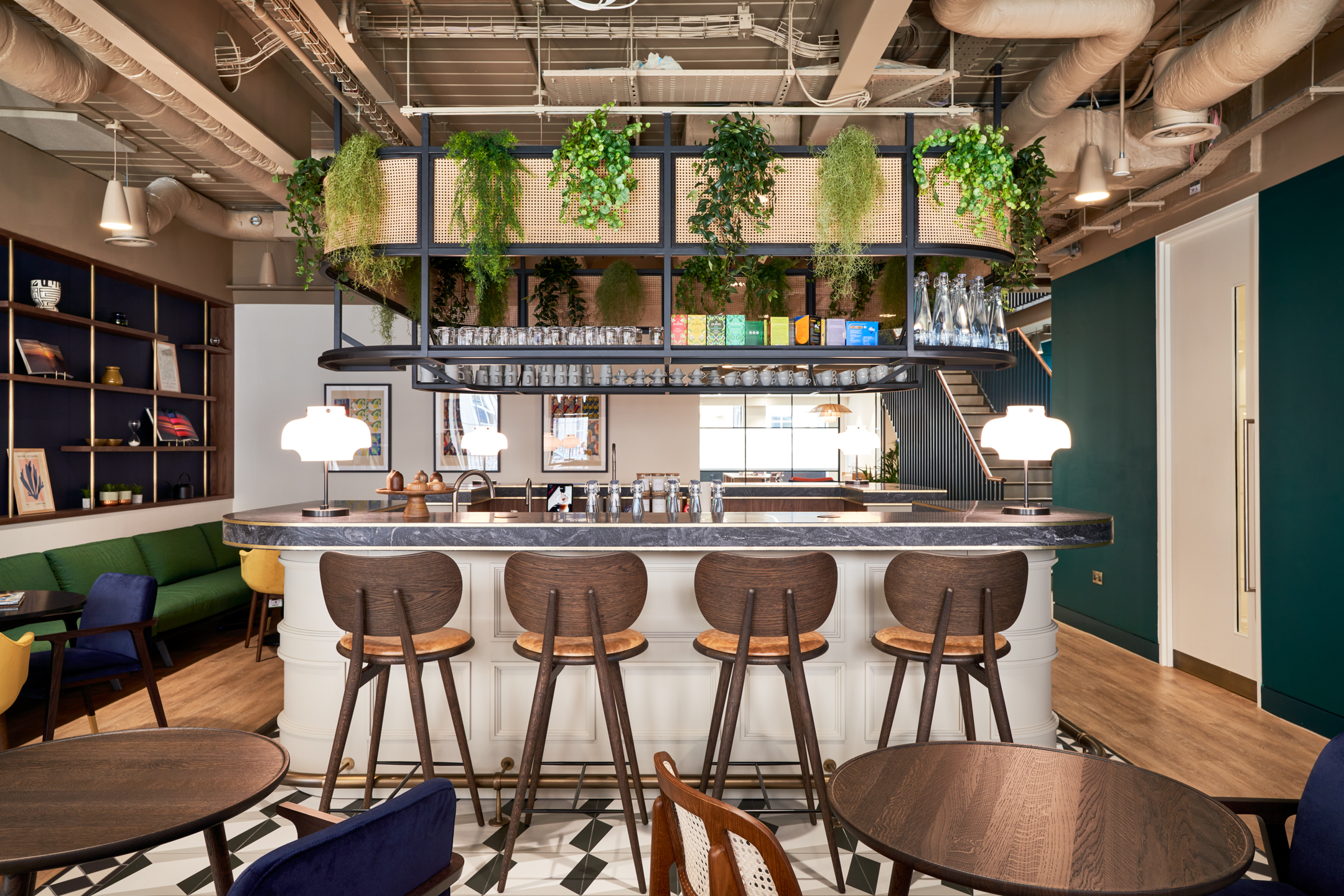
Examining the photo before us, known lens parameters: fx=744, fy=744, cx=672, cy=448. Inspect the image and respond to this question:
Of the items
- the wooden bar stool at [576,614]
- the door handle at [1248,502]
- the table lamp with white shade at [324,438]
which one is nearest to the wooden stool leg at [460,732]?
the wooden bar stool at [576,614]

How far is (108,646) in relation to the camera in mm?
3971

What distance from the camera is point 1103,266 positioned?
246 inches

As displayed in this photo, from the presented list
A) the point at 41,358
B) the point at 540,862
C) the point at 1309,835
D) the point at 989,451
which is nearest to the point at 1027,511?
the point at 1309,835

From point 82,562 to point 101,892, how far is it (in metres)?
3.63

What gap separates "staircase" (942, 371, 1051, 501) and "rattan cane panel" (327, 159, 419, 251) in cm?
607

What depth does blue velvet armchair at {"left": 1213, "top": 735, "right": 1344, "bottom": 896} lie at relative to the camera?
156 centimetres

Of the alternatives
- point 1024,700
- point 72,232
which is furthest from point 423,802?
point 72,232

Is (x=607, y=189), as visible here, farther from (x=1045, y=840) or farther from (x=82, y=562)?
(x=82, y=562)

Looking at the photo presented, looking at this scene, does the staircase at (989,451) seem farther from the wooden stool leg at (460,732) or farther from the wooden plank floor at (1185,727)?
the wooden stool leg at (460,732)

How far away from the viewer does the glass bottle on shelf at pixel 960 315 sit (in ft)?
13.1

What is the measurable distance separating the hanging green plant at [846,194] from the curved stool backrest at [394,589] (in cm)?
238

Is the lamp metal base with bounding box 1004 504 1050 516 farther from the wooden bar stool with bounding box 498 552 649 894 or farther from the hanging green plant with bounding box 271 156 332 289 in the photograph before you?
the hanging green plant with bounding box 271 156 332 289

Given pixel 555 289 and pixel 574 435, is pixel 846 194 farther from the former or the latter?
pixel 574 435

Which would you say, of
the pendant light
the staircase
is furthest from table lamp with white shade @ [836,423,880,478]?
the pendant light
